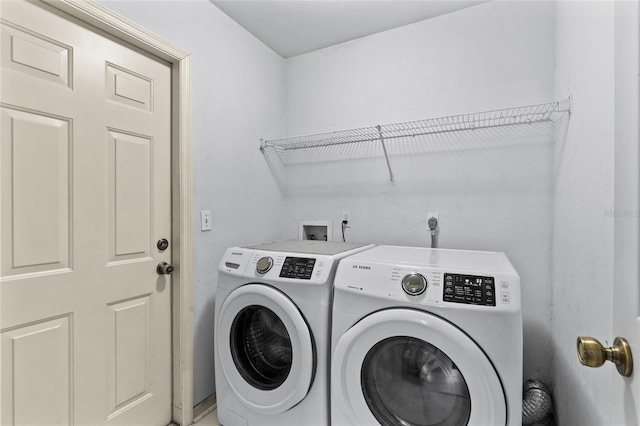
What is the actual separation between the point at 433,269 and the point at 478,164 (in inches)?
39.0

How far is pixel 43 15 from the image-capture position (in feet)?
3.72

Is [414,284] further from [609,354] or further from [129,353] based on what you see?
[129,353]

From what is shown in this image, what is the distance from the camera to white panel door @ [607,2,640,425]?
0.46 metres

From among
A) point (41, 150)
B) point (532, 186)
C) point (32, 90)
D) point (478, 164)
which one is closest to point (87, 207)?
point (41, 150)

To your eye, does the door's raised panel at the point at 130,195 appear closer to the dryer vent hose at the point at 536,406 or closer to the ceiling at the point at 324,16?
the ceiling at the point at 324,16

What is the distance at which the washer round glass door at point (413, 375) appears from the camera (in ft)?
3.36

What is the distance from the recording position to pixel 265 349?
1553 millimetres

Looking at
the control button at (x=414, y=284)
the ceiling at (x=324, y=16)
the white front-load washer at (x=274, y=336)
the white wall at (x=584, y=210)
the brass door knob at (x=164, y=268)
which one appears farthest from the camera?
the ceiling at (x=324, y=16)

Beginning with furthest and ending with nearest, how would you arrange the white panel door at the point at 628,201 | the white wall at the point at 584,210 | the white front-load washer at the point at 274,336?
the white front-load washer at the point at 274,336
the white wall at the point at 584,210
the white panel door at the point at 628,201

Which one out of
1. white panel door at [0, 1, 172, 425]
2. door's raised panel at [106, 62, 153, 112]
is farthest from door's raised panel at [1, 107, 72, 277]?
door's raised panel at [106, 62, 153, 112]

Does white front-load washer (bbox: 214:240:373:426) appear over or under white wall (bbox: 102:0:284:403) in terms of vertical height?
under

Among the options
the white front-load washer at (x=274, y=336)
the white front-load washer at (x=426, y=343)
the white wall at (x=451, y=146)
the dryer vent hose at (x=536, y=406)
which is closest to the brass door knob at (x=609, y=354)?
the white front-load washer at (x=426, y=343)

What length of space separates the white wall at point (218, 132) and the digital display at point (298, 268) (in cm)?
60

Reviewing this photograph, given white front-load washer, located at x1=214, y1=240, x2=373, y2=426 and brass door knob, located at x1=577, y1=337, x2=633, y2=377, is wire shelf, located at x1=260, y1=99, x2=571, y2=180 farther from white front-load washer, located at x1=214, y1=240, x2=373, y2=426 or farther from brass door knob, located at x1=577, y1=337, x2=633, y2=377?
brass door knob, located at x1=577, y1=337, x2=633, y2=377
